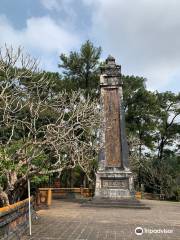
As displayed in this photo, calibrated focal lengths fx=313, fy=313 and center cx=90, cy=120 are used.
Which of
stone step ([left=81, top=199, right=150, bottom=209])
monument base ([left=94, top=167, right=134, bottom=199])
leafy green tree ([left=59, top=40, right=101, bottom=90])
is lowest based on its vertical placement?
stone step ([left=81, top=199, right=150, bottom=209])

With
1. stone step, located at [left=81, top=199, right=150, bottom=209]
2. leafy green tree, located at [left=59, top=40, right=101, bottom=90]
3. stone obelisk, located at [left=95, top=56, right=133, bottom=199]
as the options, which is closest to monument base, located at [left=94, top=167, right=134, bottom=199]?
stone obelisk, located at [left=95, top=56, right=133, bottom=199]

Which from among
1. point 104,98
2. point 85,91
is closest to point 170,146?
point 85,91

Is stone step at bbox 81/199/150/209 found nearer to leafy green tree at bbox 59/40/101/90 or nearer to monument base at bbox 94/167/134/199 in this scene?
monument base at bbox 94/167/134/199

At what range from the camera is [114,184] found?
16.5 meters

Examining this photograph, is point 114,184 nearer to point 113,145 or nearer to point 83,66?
point 113,145

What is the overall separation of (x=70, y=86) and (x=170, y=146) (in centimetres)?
1499

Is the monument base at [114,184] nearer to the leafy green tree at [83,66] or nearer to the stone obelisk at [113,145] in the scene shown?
the stone obelisk at [113,145]

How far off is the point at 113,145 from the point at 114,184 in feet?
7.14

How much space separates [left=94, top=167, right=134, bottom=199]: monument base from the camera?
16141 mm

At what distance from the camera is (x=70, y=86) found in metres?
27.9

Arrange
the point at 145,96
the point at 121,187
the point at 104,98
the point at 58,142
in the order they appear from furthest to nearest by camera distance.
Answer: the point at 145,96
the point at 104,98
the point at 121,187
the point at 58,142

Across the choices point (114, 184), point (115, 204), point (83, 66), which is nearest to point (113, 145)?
point (114, 184)

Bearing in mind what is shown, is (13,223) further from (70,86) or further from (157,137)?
(157,137)

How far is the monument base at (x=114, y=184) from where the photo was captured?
16141 millimetres
